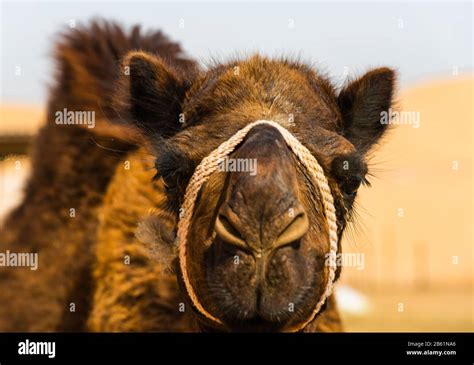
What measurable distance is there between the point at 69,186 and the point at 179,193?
8.60ft

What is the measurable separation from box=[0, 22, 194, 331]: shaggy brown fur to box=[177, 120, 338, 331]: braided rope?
1943mm

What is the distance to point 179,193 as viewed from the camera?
4527 millimetres

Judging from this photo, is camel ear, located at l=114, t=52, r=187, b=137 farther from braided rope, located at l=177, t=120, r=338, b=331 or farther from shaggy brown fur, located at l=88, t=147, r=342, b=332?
braided rope, located at l=177, t=120, r=338, b=331

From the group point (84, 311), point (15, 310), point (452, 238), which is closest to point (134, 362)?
point (84, 311)

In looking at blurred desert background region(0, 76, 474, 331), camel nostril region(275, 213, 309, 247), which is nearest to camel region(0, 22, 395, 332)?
camel nostril region(275, 213, 309, 247)

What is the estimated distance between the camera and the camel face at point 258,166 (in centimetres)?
364

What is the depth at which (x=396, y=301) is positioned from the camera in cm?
2334

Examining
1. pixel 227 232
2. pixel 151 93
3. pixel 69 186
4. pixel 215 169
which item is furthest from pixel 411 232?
pixel 227 232

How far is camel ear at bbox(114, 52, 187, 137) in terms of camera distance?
4.94m

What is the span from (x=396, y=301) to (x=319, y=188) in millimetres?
19845

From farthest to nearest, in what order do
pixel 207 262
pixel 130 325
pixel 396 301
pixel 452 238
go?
pixel 452 238
pixel 396 301
pixel 130 325
pixel 207 262

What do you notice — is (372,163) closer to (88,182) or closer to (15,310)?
(88,182)

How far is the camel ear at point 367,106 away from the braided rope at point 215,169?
0.74 meters

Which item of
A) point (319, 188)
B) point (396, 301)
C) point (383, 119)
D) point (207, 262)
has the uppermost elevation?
point (383, 119)
